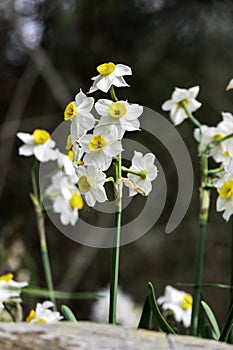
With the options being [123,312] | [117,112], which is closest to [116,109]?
[117,112]

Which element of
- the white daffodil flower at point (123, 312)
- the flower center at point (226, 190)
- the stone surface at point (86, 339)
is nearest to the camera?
the stone surface at point (86, 339)

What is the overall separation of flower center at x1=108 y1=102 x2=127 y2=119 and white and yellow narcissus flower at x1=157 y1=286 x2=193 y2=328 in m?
0.36

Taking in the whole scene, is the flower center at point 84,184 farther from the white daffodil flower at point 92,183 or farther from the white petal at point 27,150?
the white petal at point 27,150

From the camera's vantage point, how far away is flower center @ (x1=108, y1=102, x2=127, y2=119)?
2.01 feet

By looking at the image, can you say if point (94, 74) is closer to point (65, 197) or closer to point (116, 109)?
point (65, 197)

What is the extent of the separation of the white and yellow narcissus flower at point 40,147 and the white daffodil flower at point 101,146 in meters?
0.23

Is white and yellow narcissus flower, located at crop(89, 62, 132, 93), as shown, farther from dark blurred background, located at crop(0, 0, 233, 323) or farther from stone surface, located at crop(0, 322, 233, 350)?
dark blurred background, located at crop(0, 0, 233, 323)

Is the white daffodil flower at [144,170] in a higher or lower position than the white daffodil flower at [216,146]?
lower

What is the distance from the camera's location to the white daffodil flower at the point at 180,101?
87cm

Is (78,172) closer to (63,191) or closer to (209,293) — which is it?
(63,191)

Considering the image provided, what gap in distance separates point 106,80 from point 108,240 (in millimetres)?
1751

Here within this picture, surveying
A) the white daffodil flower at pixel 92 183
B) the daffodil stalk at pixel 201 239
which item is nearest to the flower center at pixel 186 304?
the daffodil stalk at pixel 201 239

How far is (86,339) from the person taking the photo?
0.50 metres

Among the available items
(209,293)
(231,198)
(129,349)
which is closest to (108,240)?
(209,293)
